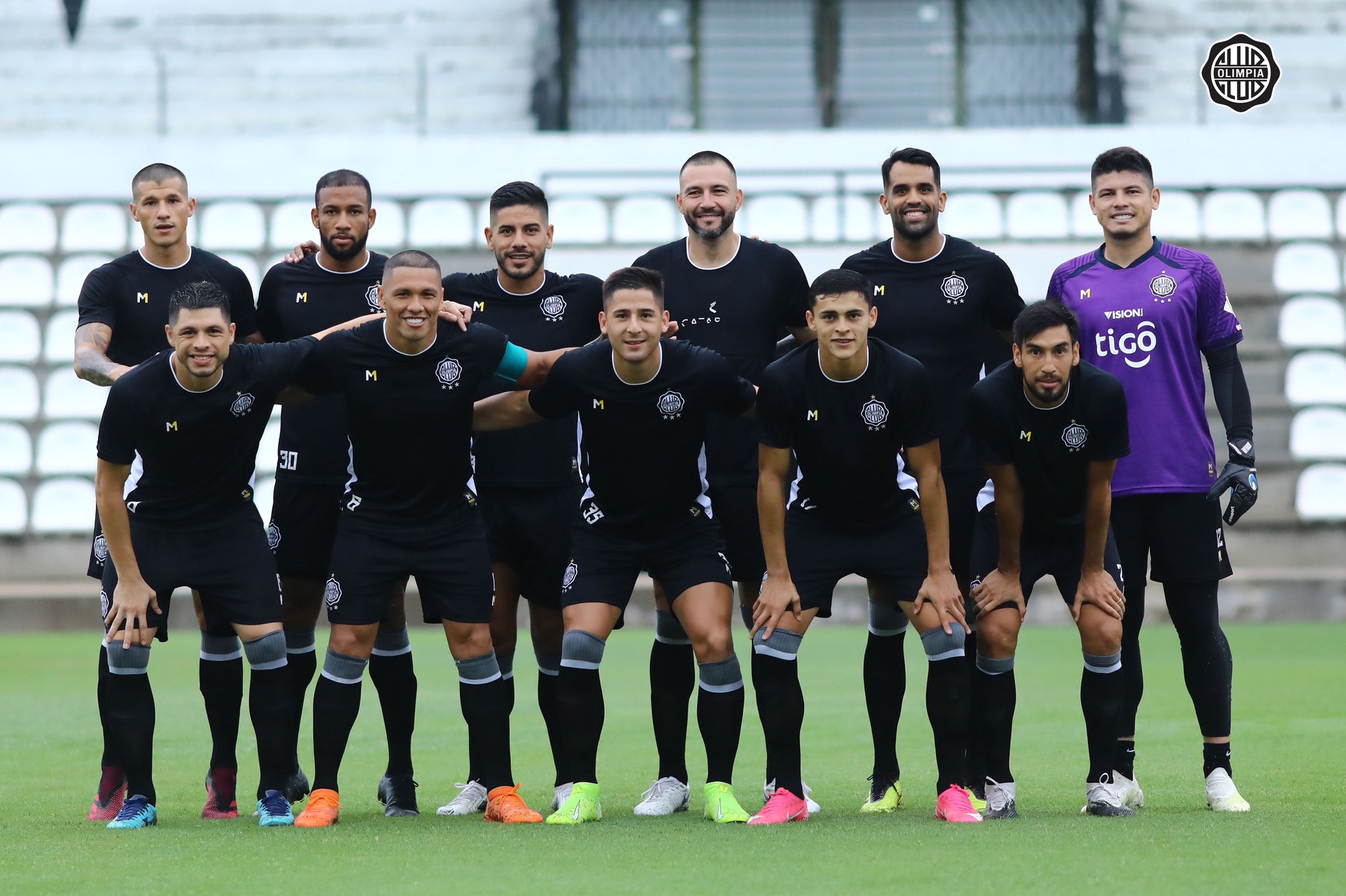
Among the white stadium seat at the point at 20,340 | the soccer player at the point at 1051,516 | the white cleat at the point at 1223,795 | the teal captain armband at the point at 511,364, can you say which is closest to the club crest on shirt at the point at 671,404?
the teal captain armband at the point at 511,364

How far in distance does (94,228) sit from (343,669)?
12835mm

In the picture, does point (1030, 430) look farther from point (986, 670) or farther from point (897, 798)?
point (897, 798)

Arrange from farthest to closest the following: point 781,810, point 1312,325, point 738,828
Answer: point 1312,325 → point 781,810 → point 738,828

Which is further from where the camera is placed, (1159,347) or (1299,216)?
(1299,216)

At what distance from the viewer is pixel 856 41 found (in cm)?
2027

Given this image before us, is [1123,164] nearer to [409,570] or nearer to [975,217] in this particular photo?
[409,570]

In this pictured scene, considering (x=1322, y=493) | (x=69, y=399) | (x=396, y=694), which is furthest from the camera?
(x=69, y=399)

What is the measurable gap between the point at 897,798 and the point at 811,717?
269cm

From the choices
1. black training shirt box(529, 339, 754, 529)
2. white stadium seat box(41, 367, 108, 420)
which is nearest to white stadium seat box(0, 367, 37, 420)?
white stadium seat box(41, 367, 108, 420)

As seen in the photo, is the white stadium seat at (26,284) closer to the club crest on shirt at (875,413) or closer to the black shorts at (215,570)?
the black shorts at (215,570)

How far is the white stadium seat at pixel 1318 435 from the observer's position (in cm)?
1512

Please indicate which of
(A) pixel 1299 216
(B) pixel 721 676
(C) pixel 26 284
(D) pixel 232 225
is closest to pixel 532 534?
(B) pixel 721 676

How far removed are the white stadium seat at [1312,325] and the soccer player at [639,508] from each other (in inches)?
463

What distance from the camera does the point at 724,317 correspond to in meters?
5.82
